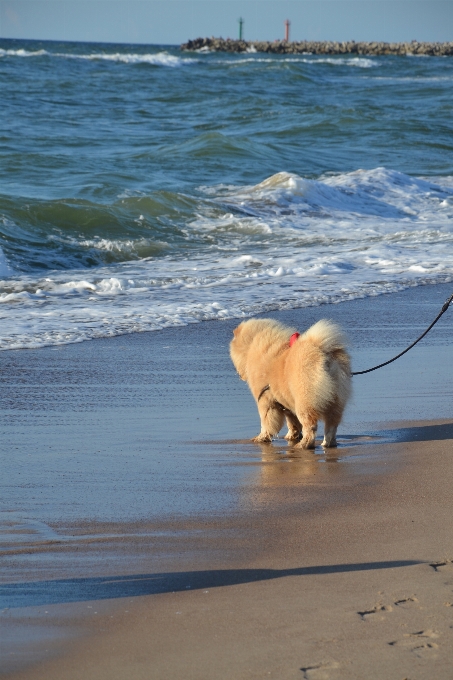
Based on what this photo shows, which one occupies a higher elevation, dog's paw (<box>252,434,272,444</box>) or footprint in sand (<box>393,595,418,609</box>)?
footprint in sand (<box>393,595,418,609</box>)

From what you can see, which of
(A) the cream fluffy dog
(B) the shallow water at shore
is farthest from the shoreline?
(A) the cream fluffy dog

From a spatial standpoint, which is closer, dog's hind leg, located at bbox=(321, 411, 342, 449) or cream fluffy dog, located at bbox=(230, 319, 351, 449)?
cream fluffy dog, located at bbox=(230, 319, 351, 449)

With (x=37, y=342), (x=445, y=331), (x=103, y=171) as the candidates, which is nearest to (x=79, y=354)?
(x=37, y=342)

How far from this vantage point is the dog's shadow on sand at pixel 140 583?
2893 mm

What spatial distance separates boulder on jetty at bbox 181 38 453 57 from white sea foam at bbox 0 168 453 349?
7446cm

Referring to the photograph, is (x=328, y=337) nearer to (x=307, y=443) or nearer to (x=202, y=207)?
(x=307, y=443)

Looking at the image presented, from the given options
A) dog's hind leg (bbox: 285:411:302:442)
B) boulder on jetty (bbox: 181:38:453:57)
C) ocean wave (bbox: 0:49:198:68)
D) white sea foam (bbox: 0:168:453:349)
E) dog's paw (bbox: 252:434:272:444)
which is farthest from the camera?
boulder on jetty (bbox: 181:38:453:57)

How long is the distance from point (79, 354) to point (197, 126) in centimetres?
2025

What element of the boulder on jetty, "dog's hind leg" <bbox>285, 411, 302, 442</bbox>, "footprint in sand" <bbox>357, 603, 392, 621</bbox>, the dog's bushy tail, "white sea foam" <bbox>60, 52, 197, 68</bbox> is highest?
the boulder on jetty

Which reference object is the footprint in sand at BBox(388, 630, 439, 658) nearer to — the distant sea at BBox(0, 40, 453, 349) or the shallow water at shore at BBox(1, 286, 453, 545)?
the shallow water at shore at BBox(1, 286, 453, 545)

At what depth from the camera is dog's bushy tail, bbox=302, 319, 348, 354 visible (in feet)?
14.8

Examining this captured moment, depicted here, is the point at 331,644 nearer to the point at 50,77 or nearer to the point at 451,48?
the point at 50,77

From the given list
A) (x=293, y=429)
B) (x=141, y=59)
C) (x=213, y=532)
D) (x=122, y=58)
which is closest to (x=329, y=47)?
(x=141, y=59)

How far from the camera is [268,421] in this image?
16.3 feet
